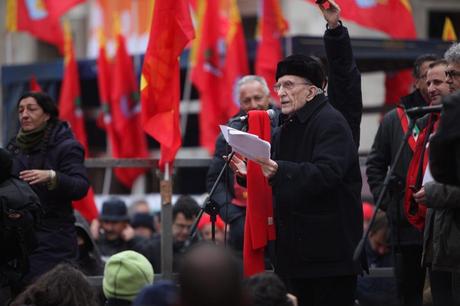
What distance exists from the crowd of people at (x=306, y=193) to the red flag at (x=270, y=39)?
197 inches

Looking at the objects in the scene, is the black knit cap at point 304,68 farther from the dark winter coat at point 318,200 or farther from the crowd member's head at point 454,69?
the crowd member's head at point 454,69

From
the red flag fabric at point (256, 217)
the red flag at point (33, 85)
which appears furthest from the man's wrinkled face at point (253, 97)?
the red flag at point (33, 85)

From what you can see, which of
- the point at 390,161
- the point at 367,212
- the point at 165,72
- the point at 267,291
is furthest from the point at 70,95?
the point at 267,291

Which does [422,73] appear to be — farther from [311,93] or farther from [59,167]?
[59,167]

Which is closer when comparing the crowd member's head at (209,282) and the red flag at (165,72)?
the crowd member's head at (209,282)

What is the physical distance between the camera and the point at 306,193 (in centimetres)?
664

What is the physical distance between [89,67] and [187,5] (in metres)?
9.69

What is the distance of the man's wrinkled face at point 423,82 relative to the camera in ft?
26.4

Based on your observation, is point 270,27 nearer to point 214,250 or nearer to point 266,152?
point 266,152

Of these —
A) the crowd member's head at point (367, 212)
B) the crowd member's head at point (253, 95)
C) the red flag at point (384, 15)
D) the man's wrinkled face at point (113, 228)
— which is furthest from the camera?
the man's wrinkled face at point (113, 228)

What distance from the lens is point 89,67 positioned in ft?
62.5

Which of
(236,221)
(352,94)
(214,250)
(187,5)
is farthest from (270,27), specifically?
(214,250)

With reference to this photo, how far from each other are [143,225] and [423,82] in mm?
5209

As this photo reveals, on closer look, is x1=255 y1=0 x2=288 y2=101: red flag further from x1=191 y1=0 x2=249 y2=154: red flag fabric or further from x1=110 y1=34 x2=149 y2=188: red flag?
x1=110 y1=34 x2=149 y2=188: red flag
